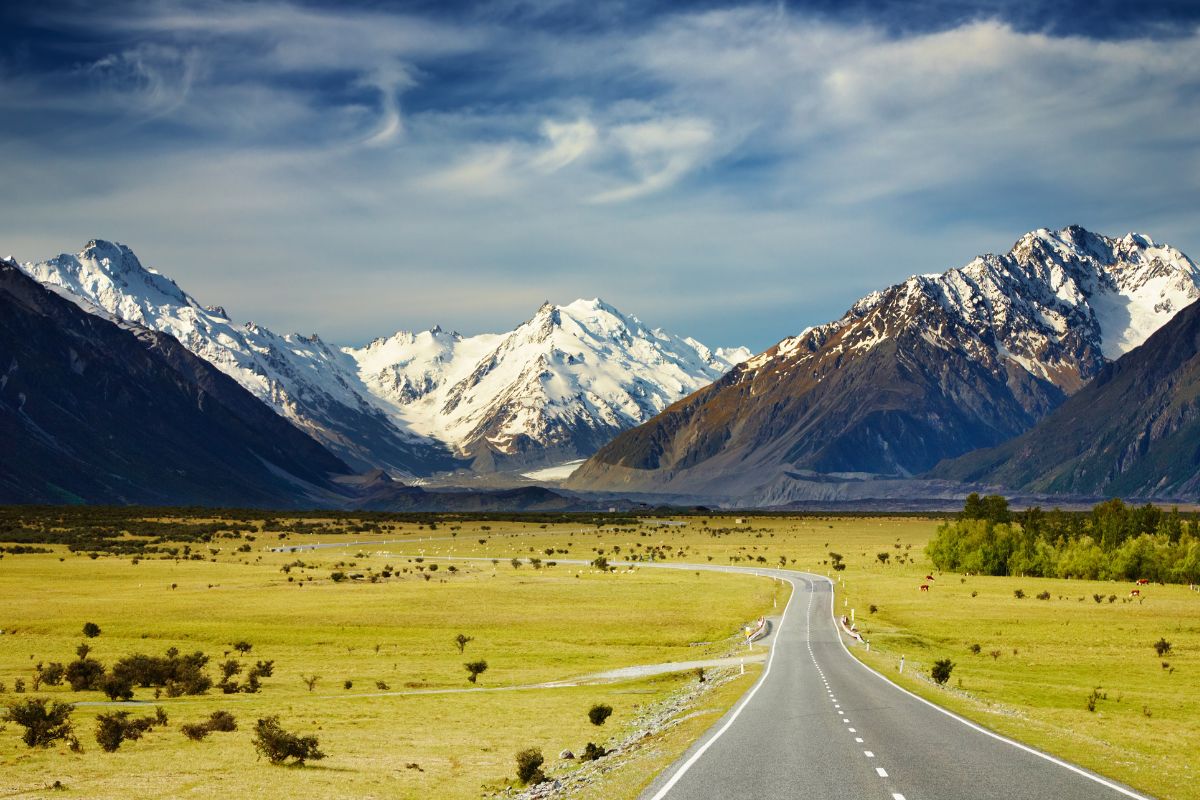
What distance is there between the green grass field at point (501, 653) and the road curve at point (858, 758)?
129 cm

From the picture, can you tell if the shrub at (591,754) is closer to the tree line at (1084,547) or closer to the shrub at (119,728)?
the shrub at (119,728)

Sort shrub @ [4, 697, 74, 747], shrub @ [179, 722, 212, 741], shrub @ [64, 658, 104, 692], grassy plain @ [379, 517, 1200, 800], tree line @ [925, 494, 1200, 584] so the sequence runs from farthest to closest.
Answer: tree line @ [925, 494, 1200, 584] → shrub @ [64, 658, 104, 692] → shrub @ [179, 722, 212, 741] → grassy plain @ [379, 517, 1200, 800] → shrub @ [4, 697, 74, 747]

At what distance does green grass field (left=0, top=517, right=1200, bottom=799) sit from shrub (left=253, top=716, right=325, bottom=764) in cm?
56

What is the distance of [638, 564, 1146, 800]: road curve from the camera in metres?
25.4

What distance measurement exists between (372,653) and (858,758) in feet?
147

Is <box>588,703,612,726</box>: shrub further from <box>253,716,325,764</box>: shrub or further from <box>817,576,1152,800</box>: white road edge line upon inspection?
<box>817,576,1152,800</box>: white road edge line

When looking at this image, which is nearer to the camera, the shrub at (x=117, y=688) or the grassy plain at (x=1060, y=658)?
the grassy plain at (x=1060, y=658)

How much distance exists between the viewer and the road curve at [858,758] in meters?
25.4

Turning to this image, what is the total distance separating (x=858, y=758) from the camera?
29609mm

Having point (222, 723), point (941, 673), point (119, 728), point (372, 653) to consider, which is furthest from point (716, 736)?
point (372, 653)

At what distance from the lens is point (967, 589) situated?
4742 inches

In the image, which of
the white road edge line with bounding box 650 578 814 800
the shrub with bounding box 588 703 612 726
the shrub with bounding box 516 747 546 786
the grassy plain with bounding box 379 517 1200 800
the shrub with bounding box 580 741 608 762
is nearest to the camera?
the white road edge line with bounding box 650 578 814 800

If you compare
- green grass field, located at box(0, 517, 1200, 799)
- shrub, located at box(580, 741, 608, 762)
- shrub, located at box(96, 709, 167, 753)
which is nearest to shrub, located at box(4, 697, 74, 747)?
green grass field, located at box(0, 517, 1200, 799)

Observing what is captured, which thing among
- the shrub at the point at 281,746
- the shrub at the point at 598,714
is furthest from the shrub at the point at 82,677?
the shrub at the point at 598,714
